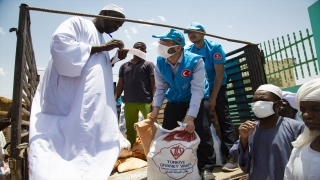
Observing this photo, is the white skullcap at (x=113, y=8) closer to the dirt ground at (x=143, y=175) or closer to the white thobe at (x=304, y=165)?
the dirt ground at (x=143, y=175)

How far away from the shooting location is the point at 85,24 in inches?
79.4

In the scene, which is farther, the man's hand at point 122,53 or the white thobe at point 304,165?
the man's hand at point 122,53

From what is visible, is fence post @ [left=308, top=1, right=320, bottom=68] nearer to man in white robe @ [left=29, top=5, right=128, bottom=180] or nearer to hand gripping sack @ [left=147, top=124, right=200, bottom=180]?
hand gripping sack @ [left=147, top=124, right=200, bottom=180]

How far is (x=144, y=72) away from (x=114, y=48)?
1614mm

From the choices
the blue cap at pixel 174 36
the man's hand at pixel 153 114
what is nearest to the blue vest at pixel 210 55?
the blue cap at pixel 174 36

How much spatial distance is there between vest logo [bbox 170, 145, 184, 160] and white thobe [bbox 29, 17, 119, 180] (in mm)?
521

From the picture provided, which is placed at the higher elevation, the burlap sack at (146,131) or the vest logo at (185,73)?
the vest logo at (185,73)

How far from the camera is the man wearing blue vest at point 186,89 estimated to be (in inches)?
89.7

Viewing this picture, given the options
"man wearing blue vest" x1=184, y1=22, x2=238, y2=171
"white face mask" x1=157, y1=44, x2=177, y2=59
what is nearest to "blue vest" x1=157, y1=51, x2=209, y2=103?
"white face mask" x1=157, y1=44, x2=177, y2=59

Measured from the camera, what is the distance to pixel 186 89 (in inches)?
97.3

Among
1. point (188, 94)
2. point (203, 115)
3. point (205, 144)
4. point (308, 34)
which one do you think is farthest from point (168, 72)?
point (308, 34)

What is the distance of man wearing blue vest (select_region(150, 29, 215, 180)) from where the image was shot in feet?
7.47

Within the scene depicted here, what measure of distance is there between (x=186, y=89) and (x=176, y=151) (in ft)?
2.42

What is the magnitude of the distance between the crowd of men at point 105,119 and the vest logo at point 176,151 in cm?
20
